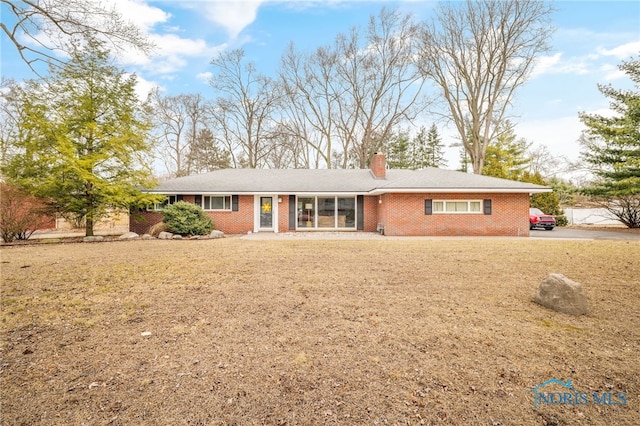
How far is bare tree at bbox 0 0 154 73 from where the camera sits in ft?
22.4

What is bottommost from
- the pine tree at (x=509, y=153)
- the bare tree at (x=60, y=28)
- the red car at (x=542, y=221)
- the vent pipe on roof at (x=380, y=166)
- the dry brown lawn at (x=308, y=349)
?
the dry brown lawn at (x=308, y=349)

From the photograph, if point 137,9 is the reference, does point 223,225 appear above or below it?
below

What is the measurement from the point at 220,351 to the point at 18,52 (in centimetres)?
864

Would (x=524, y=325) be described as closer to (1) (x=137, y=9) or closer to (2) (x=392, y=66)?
(1) (x=137, y=9)

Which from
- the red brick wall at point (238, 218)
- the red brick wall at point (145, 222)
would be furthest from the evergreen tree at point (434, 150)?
the red brick wall at point (145, 222)

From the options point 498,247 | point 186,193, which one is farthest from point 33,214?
point 498,247

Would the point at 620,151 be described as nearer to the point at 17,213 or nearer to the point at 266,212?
the point at 266,212

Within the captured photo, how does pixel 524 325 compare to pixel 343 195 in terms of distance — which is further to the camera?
pixel 343 195

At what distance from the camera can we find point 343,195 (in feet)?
56.2

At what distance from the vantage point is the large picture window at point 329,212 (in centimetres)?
1734

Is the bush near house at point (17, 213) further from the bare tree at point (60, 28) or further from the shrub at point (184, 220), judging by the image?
the bare tree at point (60, 28)

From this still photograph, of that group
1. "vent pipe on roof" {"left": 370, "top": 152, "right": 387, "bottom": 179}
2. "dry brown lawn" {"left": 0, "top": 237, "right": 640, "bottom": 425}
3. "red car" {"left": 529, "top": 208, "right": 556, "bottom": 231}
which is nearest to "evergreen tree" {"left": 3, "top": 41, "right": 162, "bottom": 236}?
"dry brown lawn" {"left": 0, "top": 237, "right": 640, "bottom": 425}

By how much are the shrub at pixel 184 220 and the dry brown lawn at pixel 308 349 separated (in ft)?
25.6

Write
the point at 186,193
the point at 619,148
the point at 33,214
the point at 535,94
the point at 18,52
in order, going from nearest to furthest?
the point at 18,52
the point at 33,214
the point at 186,193
the point at 619,148
the point at 535,94
